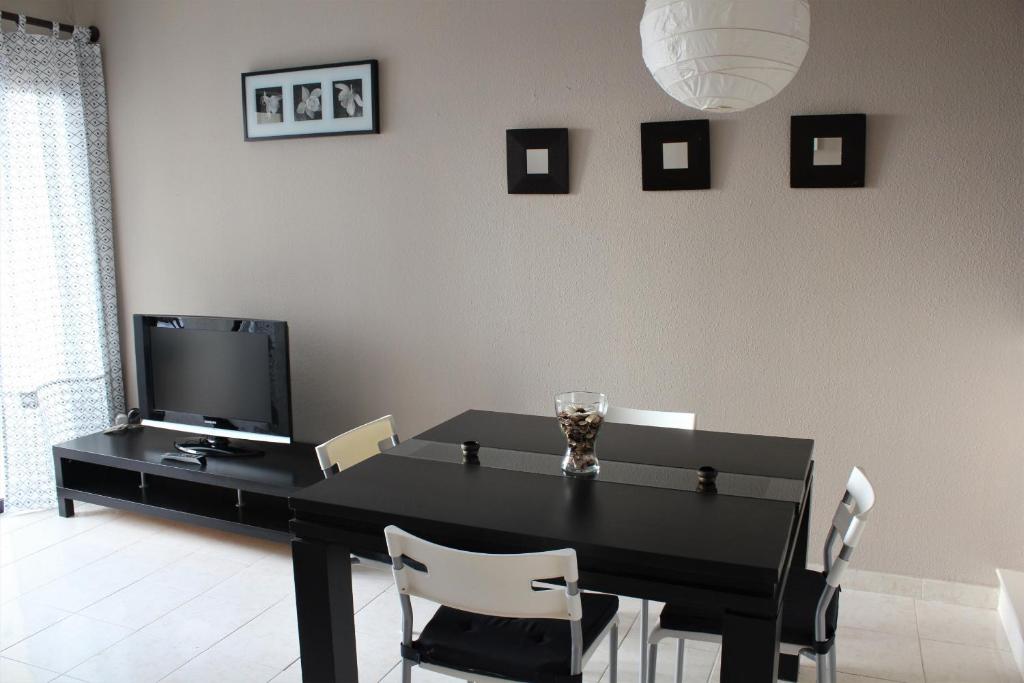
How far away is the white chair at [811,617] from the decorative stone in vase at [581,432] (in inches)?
17.1

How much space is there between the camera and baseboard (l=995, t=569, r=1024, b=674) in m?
2.82

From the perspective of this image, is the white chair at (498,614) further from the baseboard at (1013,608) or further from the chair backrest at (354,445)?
the baseboard at (1013,608)

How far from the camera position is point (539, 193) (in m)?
3.66

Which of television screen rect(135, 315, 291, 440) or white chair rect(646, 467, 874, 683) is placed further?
television screen rect(135, 315, 291, 440)

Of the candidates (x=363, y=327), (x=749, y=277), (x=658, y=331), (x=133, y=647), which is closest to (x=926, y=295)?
(x=749, y=277)

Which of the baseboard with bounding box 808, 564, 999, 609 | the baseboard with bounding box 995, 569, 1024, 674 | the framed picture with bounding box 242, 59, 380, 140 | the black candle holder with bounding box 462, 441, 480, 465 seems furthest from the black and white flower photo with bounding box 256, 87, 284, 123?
the baseboard with bounding box 995, 569, 1024, 674

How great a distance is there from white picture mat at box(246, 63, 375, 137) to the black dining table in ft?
6.18

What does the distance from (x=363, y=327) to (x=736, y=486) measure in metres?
2.39

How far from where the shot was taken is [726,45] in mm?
1830

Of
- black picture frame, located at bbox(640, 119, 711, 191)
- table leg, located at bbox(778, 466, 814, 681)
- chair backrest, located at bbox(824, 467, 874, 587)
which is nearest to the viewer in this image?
chair backrest, located at bbox(824, 467, 874, 587)

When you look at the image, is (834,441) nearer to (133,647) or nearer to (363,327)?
(363,327)

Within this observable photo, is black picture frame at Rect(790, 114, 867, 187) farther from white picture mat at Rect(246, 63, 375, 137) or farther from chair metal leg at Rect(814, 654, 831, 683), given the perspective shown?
white picture mat at Rect(246, 63, 375, 137)

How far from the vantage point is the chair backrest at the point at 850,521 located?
2113 millimetres

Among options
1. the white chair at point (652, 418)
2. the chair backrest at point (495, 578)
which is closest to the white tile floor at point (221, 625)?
the white chair at point (652, 418)
